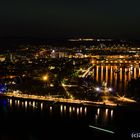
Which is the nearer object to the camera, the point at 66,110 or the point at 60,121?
the point at 60,121

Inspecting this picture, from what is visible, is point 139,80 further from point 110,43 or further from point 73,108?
point 110,43

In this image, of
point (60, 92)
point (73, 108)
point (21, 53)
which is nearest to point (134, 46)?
point (21, 53)

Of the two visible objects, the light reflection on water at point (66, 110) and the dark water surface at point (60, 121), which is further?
the light reflection on water at point (66, 110)

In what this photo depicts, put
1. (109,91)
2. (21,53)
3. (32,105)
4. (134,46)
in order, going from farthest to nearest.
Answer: (134,46) < (21,53) < (109,91) < (32,105)

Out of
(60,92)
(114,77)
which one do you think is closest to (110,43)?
(114,77)

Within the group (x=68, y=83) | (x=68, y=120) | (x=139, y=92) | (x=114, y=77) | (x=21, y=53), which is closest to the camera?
(x=68, y=120)

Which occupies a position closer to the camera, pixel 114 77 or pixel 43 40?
pixel 114 77

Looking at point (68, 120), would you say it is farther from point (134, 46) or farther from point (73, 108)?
point (134, 46)

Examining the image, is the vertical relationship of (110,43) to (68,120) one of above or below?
above

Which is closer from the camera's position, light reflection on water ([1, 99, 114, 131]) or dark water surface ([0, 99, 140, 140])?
dark water surface ([0, 99, 140, 140])
